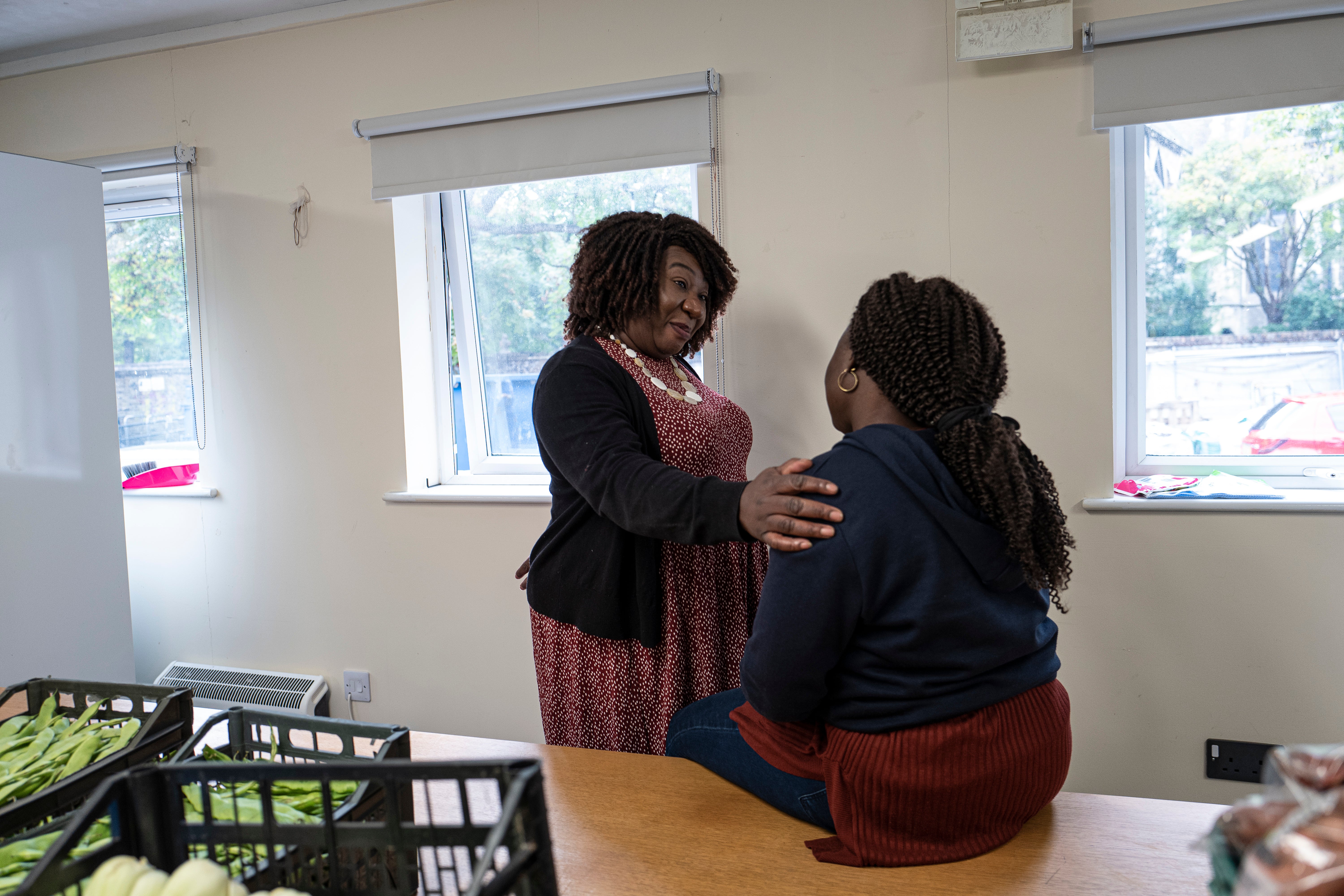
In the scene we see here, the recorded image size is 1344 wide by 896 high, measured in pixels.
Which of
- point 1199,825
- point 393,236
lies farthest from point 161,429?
point 1199,825

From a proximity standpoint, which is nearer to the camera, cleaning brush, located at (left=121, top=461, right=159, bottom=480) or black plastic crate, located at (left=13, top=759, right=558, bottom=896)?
black plastic crate, located at (left=13, top=759, right=558, bottom=896)

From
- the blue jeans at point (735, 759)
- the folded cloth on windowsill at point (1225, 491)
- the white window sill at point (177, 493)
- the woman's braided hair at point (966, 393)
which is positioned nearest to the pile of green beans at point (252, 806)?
the blue jeans at point (735, 759)

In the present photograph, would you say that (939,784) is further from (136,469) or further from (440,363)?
(136,469)

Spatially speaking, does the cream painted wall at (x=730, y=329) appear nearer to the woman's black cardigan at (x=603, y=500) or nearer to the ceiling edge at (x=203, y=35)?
the ceiling edge at (x=203, y=35)

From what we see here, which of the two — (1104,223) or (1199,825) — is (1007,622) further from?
(1104,223)

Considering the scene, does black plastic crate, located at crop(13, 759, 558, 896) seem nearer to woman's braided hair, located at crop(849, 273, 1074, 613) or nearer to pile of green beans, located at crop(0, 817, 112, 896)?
pile of green beans, located at crop(0, 817, 112, 896)

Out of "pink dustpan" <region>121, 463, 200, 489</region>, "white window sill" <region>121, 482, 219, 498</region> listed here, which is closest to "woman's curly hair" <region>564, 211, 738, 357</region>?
"white window sill" <region>121, 482, 219, 498</region>

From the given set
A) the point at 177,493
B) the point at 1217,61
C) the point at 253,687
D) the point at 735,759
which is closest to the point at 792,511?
the point at 735,759

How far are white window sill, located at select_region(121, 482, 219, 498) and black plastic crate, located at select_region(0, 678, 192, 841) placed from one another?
186cm

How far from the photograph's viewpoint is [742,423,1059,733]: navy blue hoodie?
96cm

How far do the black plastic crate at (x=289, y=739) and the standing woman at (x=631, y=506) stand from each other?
496 millimetres

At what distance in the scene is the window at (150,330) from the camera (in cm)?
320

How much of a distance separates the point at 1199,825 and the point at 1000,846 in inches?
10.2

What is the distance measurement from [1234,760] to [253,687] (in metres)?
3.02
